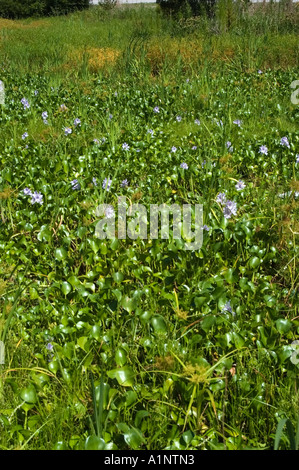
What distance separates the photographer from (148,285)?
89.4 inches

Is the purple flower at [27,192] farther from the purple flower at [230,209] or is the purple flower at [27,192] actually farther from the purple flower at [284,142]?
the purple flower at [284,142]

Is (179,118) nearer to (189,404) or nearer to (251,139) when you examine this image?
(251,139)

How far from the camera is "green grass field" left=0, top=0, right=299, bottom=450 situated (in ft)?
5.39

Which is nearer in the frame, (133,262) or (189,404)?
(189,404)

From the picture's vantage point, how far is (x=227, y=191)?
A: 126 inches

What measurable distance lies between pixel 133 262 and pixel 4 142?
8.15 feet

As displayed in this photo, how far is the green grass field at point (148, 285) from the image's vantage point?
164 cm

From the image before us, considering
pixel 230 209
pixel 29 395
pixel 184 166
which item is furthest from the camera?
pixel 184 166

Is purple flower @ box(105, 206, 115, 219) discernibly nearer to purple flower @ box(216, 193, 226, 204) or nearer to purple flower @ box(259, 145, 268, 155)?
purple flower @ box(216, 193, 226, 204)

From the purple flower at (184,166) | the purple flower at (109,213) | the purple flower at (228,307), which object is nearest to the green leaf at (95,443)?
the purple flower at (228,307)

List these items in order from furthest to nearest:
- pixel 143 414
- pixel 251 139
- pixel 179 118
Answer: pixel 179 118 < pixel 251 139 < pixel 143 414

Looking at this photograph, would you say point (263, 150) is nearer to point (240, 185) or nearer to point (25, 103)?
point (240, 185)

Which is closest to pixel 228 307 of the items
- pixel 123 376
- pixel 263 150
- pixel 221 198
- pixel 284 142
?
pixel 123 376
